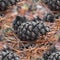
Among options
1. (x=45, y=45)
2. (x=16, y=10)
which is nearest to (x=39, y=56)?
(x=45, y=45)

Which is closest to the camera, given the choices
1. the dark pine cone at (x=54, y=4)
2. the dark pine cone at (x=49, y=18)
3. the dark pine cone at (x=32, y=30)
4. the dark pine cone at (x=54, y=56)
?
the dark pine cone at (x=54, y=56)

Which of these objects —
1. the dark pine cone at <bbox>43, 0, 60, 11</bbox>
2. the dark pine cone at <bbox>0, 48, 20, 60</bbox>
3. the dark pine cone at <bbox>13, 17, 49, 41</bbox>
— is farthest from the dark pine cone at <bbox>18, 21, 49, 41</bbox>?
the dark pine cone at <bbox>43, 0, 60, 11</bbox>

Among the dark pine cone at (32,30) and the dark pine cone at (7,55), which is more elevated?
the dark pine cone at (32,30)

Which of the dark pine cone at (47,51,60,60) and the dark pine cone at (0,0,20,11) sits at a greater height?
the dark pine cone at (0,0,20,11)

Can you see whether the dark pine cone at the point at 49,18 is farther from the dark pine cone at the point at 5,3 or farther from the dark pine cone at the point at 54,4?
the dark pine cone at the point at 5,3

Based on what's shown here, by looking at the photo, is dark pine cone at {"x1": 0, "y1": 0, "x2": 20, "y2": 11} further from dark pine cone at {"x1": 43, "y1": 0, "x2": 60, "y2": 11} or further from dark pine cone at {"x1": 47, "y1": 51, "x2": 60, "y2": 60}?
dark pine cone at {"x1": 47, "y1": 51, "x2": 60, "y2": 60}

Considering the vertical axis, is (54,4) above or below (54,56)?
above

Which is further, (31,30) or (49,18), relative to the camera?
(49,18)

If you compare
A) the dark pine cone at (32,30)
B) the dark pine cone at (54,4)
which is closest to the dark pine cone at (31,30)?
the dark pine cone at (32,30)

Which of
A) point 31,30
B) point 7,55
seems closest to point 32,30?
point 31,30

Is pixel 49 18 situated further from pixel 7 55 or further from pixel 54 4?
pixel 7 55

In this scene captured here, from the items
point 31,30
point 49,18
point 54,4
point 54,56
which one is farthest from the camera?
point 54,4

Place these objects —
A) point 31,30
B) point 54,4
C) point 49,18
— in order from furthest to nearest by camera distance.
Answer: point 54,4 < point 49,18 < point 31,30
